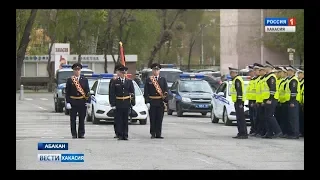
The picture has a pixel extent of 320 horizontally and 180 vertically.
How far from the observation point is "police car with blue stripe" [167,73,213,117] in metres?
30.3

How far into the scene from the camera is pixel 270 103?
1958 cm

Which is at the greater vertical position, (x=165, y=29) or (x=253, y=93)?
(x=165, y=29)

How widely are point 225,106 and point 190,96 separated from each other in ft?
18.5

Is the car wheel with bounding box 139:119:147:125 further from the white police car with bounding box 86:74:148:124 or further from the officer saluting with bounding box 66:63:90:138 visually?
the officer saluting with bounding box 66:63:90:138

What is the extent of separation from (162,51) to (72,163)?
8.51m

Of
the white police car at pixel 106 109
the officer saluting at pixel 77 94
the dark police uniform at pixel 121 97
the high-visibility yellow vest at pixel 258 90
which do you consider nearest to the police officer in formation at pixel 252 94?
the high-visibility yellow vest at pixel 258 90

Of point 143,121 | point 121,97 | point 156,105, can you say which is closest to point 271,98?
point 156,105

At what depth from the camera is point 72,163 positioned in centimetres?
1129

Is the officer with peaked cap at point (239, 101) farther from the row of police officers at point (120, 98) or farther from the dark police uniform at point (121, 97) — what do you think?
the dark police uniform at point (121, 97)

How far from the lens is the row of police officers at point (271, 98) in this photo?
19312 millimetres

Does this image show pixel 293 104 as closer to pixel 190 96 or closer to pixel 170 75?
pixel 190 96

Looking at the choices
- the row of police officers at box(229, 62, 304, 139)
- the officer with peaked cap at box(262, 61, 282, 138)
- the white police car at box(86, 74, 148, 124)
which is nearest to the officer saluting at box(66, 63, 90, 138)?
the row of police officers at box(229, 62, 304, 139)
